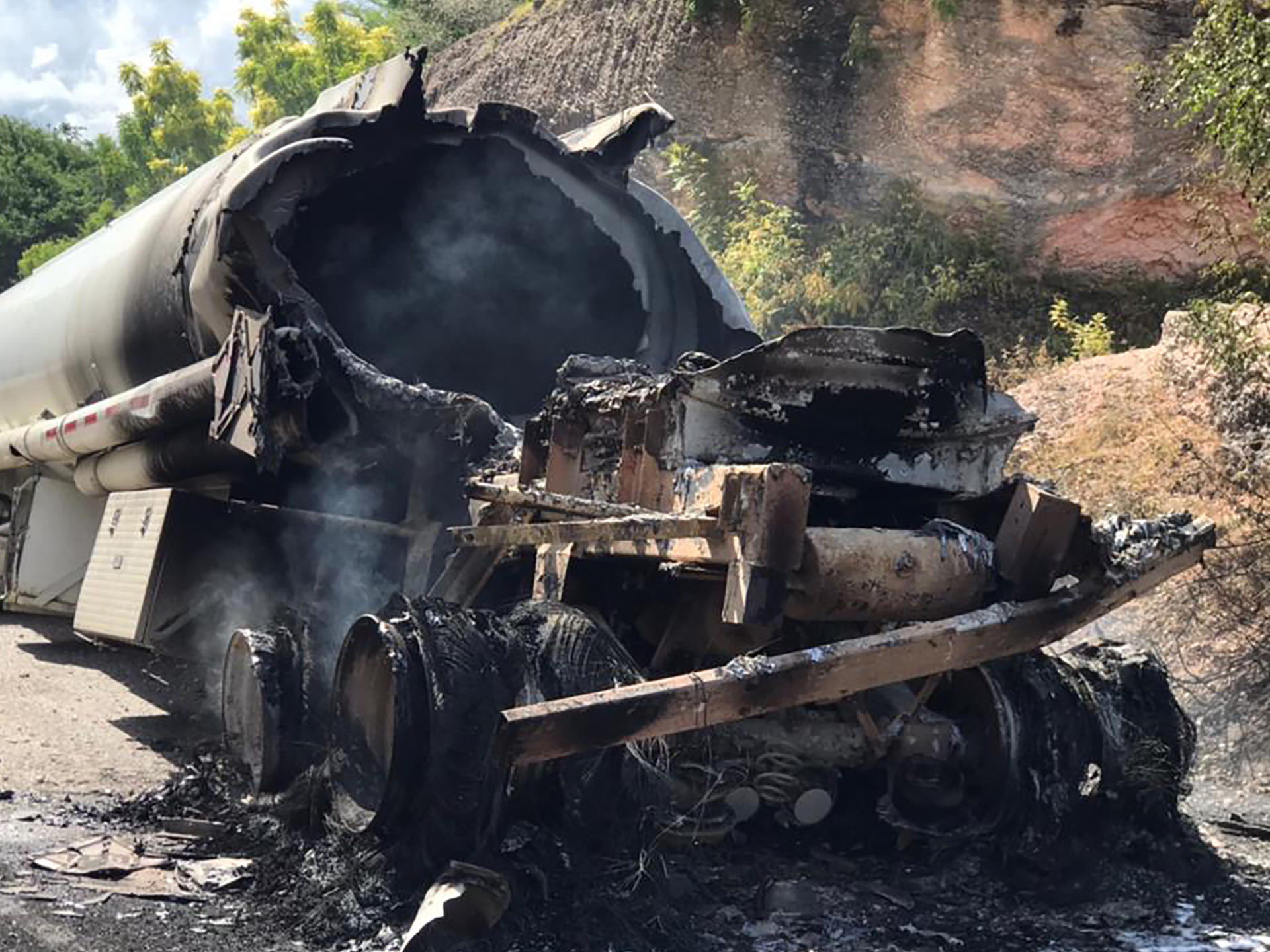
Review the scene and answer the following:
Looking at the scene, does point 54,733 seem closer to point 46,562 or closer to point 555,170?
point 46,562

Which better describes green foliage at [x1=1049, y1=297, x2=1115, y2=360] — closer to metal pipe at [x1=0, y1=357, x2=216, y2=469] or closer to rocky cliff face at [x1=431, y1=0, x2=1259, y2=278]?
rocky cliff face at [x1=431, y1=0, x2=1259, y2=278]

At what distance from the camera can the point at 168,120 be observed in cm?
4394

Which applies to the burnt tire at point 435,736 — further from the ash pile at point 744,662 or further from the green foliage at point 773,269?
the green foliage at point 773,269

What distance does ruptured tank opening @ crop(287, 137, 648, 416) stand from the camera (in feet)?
22.2

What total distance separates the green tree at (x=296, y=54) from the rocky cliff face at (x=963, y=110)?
26271 mm

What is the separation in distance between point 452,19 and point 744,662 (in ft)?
79.6

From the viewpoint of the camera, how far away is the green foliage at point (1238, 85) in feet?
24.0

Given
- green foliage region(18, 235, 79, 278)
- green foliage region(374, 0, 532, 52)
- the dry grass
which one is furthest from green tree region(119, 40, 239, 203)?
the dry grass

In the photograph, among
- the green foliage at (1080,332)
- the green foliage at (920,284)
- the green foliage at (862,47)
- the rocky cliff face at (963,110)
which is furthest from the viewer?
the green foliage at (862,47)

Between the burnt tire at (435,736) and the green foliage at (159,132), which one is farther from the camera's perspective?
the green foliage at (159,132)

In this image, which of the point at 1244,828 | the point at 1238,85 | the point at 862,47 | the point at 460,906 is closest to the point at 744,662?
the point at 460,906

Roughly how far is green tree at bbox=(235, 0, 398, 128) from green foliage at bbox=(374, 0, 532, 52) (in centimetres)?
1414

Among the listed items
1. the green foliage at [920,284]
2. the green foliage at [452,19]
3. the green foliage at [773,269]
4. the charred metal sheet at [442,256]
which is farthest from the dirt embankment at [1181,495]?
the green foliage at [452,19]

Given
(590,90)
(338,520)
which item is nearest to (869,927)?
(338,520)
